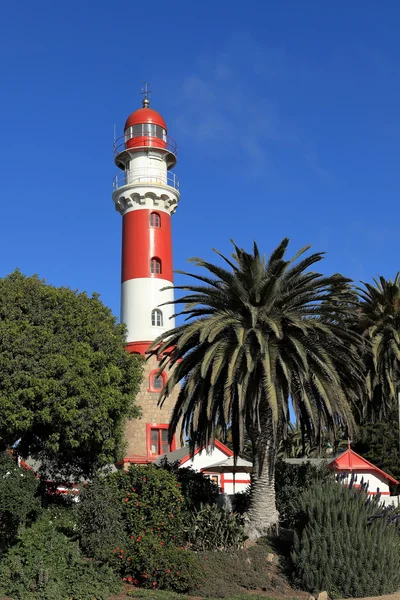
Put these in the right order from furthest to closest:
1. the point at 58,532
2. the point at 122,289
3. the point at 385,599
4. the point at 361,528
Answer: the point at 122,289
the point at 58,532
the point at 361,528
the point at 385,599

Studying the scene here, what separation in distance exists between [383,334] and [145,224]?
18709 millimetres

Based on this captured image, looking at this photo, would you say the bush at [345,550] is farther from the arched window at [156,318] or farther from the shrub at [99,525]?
the arched window at [156,318]

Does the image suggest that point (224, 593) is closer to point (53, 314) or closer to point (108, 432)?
point (108, 432)

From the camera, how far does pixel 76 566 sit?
61.1 feet

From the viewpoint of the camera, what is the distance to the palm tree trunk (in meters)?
22.7

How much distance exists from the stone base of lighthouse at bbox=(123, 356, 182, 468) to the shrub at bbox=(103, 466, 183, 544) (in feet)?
66.0

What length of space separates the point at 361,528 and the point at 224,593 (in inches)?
172

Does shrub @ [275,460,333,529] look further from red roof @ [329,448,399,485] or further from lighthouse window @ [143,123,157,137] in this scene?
lighthouse window @ [143,123,157,137]

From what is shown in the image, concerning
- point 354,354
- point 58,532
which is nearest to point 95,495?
point 58,532

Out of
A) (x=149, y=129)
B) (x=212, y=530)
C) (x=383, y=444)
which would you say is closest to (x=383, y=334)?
(x=212, y=530)

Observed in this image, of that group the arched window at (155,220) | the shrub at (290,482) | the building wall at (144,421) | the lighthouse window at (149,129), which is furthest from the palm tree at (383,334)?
the lighthouse window at (149,129)

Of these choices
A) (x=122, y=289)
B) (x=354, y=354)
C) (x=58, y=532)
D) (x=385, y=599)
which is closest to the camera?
(x=385, y=599)

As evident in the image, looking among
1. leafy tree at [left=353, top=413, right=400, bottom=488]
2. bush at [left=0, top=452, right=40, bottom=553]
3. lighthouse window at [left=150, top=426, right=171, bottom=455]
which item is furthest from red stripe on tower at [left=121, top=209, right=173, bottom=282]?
bush at [left=0, top=452, right=40, bottom=553]

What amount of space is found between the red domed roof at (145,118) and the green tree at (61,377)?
74.6 feet
